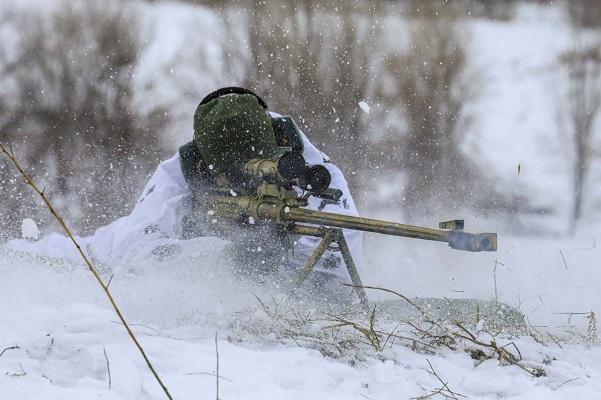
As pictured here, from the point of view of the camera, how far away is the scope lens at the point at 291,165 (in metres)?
4.23

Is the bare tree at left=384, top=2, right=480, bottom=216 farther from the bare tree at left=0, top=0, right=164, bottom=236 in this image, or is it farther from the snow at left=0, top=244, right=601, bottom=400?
the snow at left=0, top=244, right=601, bottom=400

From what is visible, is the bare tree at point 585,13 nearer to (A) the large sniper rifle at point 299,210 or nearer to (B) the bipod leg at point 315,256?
(A) the large sniper rifle at point 299,210

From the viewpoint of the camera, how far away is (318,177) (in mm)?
4355

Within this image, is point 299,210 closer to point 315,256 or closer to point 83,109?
point 315,256

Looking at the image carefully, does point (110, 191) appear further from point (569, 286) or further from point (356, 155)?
point (569, 286)

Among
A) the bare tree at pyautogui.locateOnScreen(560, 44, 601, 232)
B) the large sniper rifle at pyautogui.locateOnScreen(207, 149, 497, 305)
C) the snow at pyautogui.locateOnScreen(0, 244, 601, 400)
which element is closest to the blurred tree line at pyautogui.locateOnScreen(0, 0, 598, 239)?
the bare tree at pyautogui.locateOnScreen(560, 44, 601, 232)

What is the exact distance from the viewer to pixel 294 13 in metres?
18.9

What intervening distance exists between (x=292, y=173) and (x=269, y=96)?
1435 centimetres

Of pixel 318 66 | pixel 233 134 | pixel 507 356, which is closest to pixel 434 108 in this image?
pixel 318 66

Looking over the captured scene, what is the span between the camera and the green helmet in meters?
5.27

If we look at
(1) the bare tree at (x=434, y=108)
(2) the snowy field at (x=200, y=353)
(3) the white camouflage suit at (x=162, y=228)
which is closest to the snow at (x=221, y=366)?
(2) the snowy field at (x=200, y=353)

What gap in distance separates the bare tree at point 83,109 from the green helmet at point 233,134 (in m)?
13.0

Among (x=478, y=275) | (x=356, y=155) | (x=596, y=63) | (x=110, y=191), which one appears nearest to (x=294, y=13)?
(x=356, y=155)

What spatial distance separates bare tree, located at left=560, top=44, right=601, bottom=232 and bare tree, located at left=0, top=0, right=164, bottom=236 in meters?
12.3
